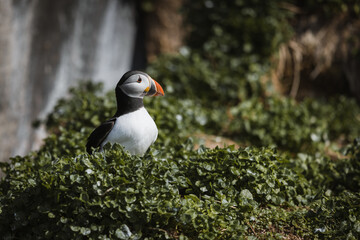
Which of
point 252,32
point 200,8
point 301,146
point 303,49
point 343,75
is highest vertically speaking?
point 200,8

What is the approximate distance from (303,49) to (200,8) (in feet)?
6.43

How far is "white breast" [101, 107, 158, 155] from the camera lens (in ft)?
10.4

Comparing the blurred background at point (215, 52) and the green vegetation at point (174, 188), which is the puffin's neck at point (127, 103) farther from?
the blurred background at point (215, 52)

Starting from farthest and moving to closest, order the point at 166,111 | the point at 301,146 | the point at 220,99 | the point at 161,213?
the point at 220,99 < the point at 301,146 < the point at 166,111 < the point at 161,213

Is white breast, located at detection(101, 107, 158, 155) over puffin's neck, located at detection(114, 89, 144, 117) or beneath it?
beneath

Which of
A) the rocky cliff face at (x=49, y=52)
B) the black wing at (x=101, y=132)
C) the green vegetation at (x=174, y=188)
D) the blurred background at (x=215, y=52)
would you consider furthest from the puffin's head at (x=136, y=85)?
the rocky cliff face at (x=49, y=52)

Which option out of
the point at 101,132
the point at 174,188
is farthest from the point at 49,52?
the point at 174,188

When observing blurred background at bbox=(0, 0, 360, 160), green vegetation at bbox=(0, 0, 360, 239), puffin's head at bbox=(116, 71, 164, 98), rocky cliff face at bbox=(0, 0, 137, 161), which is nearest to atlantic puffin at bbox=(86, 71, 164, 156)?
puffin's head at bbox=(116, 71, 164, 98)

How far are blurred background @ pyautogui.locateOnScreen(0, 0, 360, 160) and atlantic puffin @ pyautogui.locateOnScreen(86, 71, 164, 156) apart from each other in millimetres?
3238

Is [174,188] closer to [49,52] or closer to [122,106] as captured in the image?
[122,106]

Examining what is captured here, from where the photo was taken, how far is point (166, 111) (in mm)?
5078

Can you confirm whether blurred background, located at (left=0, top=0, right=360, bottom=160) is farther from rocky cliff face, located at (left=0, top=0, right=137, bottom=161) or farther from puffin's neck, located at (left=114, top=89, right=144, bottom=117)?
puffin's neck, located at (left=114, top=89, right=144, bottom=117)

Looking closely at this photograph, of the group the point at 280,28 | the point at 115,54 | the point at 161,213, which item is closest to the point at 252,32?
the point at 280,28

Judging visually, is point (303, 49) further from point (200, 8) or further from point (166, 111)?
point (166, 111)
